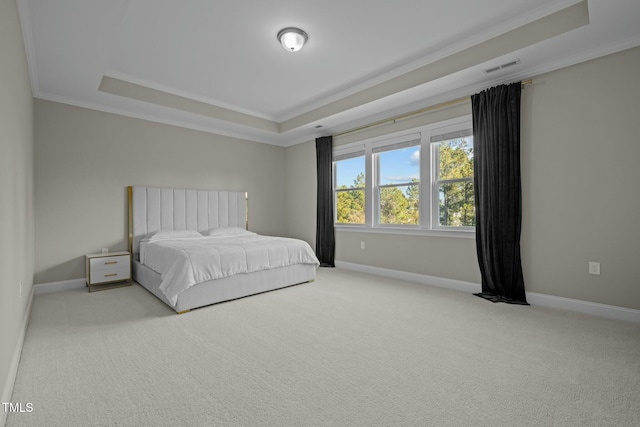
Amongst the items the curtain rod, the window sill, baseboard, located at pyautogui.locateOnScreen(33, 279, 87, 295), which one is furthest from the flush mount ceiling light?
baseboard, located at pyautogui.locateOnScreen(33, 279, 87, 295)

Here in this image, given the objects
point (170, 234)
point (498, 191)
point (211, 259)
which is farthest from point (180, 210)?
point (498, 191)

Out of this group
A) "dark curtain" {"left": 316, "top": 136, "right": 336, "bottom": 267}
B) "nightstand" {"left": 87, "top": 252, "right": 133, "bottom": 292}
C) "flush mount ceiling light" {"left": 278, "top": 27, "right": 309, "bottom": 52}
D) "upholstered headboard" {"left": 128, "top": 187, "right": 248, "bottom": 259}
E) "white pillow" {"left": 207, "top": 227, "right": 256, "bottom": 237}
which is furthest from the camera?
"dark curtain" {"left": 316, "top": 136, "right": 336, "bottom": 267}

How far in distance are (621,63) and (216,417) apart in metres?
4.26

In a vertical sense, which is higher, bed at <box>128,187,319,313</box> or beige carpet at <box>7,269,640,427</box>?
bed at <box>128,187,319,313</box>

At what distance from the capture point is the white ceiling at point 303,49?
99.4 inches

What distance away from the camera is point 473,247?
3748 millimetres

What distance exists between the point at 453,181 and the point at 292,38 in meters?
2.63

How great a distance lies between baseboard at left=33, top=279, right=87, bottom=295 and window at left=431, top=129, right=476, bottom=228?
484 cm

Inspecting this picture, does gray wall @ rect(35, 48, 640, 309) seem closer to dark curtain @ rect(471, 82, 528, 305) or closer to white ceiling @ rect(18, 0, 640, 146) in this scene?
dark curtain @ rect(471, 82, 528, 305)

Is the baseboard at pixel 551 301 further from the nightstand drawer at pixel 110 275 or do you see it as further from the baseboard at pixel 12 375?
the baseboard at pixel 12 375

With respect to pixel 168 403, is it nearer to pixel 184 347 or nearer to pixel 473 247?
pixel 184 347

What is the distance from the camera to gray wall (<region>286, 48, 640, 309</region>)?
2740mm

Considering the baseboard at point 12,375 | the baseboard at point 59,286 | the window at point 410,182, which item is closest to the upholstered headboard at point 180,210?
the baseboard at point 59,286

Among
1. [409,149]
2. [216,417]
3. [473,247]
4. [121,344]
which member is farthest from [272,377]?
[409,149]
